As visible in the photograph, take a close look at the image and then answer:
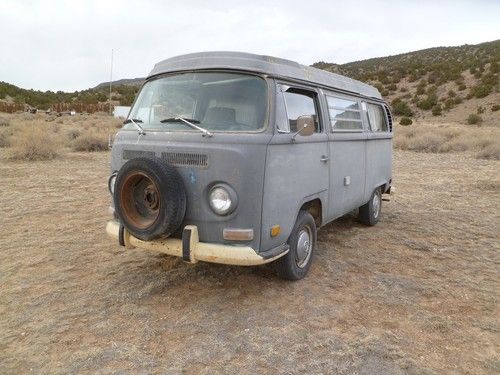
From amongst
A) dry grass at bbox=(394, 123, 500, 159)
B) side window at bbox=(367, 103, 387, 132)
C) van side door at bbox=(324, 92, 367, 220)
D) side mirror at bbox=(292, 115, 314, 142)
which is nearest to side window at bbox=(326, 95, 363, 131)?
van side door at bbox=(324, 92, 367, 220)

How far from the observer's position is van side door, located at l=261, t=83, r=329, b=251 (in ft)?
12.4

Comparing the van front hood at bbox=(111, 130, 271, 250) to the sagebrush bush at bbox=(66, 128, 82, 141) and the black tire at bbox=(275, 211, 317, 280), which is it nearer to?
the black tire at bbox=(275, 211, 317, 280)

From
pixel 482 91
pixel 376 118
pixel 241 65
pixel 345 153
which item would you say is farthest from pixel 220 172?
pixel 482 91

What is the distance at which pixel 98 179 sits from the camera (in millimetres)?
10609

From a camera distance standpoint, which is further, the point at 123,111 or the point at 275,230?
the point at 123,111

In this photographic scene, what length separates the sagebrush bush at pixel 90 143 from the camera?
56.1 ft

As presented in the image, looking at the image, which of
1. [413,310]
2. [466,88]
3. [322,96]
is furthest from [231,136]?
[466,88]

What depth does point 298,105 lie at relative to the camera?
14.3ft

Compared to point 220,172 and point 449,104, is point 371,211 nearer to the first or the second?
point 220,172

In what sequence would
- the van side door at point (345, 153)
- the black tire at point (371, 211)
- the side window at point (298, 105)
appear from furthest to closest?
the black tire at point (371, 211) → the van side door at point (345, 153) → the side window at point (298, 105)

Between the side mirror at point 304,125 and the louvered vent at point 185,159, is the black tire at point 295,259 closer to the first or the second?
the side mirror at point 304,125

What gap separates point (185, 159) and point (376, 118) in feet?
13.5

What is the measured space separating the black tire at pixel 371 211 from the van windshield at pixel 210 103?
10.9ft

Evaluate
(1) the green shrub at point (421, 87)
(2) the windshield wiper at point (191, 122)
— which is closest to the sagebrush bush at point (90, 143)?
(2) the windshield wiper at point (191, 122)
